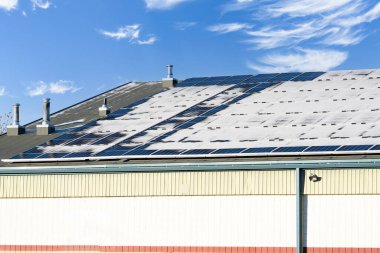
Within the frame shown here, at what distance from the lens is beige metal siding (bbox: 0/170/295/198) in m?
31.6

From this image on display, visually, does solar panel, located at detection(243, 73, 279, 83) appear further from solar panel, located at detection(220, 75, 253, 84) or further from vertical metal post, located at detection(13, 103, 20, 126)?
vertical metal post, located at detection(13, 103, 20, 126)

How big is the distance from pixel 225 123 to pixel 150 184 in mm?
7937

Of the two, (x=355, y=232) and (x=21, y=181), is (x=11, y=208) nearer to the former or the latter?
(x=21, y=181)

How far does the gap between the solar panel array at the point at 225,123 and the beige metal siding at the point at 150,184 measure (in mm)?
1751

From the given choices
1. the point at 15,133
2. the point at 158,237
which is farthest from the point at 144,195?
the point at 15,133

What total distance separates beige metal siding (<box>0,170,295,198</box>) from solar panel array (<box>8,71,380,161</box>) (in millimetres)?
1751

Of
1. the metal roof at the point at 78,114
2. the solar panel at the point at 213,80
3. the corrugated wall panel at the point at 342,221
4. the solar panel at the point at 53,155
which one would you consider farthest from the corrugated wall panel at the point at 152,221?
the solar panel at the point at 213,80

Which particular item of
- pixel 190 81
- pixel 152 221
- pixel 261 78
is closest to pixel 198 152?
pixel 152 221

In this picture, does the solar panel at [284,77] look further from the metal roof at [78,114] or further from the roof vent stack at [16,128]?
the roof vent stack at [16,128]

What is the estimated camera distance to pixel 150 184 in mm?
33469

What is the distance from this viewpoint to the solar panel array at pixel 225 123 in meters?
34.7

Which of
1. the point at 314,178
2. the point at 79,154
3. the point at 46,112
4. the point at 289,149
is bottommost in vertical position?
the point at 314,178

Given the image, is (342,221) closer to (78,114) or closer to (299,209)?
(299,209)

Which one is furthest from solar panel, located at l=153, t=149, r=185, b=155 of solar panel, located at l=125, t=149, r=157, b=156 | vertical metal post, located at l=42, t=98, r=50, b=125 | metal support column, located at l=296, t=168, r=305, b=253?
vertical metal post, located at l=42, t=98, r=50, b=125
